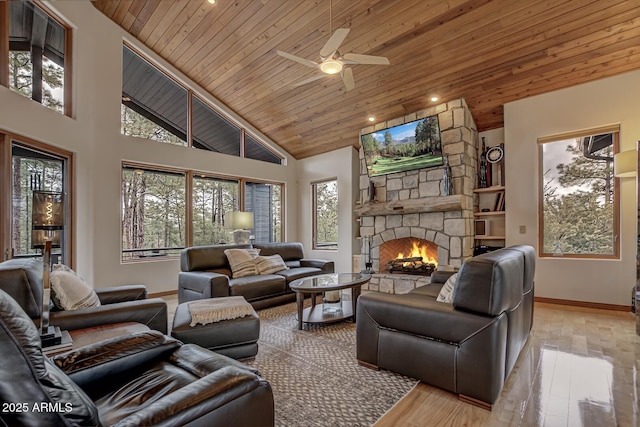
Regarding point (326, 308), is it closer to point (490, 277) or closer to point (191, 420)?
point (490, 277)

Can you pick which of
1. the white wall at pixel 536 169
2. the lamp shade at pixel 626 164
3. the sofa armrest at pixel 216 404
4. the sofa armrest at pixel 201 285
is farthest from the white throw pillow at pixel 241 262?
the lamp shade at pixel 626 164

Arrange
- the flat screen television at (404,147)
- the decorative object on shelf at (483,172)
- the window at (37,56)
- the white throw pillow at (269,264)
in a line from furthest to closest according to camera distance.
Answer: the decorative object on shelf at (483,172), the flat screen television at (404,147), the white throw pillow at (269,264), the window at (37,56)

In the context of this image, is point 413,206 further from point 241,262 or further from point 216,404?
point 216,404

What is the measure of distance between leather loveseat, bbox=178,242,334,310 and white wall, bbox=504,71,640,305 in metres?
3.22

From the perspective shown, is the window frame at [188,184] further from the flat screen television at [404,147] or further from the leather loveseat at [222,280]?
the flat screen television at [404,147]

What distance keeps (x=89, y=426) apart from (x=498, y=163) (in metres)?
5.67

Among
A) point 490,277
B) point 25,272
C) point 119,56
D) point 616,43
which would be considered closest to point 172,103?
point 119,56

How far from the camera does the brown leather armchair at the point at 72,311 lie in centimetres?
192

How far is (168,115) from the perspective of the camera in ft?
Result: 18.5

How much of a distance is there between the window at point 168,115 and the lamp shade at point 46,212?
11.3 feet

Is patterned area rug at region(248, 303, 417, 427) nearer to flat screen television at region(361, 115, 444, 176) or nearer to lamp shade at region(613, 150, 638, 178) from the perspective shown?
flat screen television at region(361, 115, 444, 176)

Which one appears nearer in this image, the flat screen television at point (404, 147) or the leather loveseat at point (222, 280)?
the leather loveseat at point (222, 280)

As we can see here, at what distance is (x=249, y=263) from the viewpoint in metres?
4.54

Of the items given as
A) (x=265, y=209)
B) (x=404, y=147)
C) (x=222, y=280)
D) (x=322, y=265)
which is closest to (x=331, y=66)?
(x=404, y=147)
